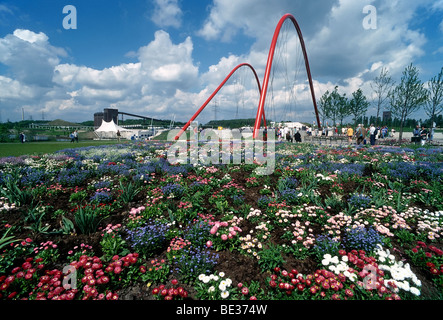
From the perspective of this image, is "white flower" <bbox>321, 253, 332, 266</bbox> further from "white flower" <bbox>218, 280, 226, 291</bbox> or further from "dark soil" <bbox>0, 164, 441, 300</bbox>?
"white flower" <bbox>218, 280, 226, 291</bbox>

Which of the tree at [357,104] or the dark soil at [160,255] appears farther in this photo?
the tree at [357,104]

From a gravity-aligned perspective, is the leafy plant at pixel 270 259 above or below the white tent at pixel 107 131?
below

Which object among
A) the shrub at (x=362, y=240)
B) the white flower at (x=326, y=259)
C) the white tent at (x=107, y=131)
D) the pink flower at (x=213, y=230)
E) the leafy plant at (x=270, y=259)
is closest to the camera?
the white flower at (x=326, y=259)

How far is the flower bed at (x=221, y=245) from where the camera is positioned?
287 centimetres

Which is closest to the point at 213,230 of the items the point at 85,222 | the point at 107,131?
the point at 85,222

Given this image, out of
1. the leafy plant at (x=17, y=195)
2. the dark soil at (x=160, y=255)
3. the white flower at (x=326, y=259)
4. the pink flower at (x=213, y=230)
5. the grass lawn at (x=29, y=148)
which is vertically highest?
the grass lawn at (x=29, y=148)

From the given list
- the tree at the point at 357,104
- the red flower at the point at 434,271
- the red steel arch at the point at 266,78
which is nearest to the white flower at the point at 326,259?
the red flower at the point at 434,271

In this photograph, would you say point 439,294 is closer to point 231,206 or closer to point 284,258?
point 284,258

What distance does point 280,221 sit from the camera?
4383 millimetres

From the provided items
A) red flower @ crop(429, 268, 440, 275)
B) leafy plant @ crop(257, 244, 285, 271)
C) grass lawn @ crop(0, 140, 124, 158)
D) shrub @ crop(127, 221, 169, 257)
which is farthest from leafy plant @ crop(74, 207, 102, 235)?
grass lawn @ crop(0, 140, 124, 158)

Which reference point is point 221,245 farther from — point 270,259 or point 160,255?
point 160,255

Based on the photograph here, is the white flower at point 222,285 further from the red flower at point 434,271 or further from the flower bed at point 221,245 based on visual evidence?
the red flower at point 434,271

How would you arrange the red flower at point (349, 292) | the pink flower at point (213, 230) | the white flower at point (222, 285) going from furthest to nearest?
the pink flower at point (213, 230) → the white flower at point (222, 285) → the red flower at point (349, 292)

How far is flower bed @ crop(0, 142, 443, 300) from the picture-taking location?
287cm
